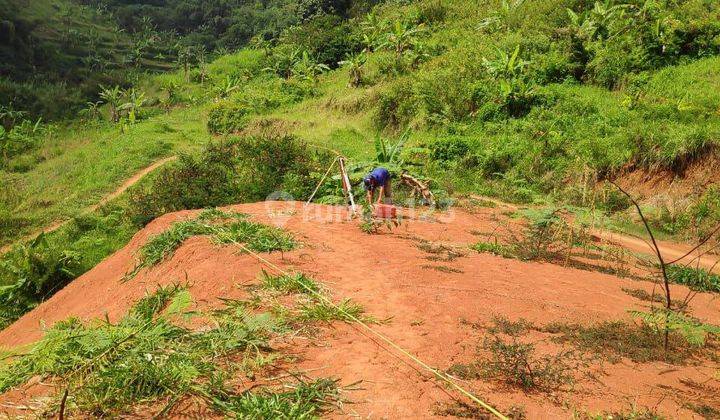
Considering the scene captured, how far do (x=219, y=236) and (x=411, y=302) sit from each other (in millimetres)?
2971

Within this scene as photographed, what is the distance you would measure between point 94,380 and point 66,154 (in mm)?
25814

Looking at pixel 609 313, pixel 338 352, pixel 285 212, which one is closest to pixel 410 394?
pixel 338 352

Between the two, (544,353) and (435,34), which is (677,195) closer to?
(544,353)

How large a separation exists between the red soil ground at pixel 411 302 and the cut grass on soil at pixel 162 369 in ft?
0.68

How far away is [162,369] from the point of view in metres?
3.00

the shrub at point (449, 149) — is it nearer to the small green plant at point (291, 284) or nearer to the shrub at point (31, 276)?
the shrub at point (31, 276)

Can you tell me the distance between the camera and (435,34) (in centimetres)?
2352

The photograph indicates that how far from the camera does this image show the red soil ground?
3.10 metres

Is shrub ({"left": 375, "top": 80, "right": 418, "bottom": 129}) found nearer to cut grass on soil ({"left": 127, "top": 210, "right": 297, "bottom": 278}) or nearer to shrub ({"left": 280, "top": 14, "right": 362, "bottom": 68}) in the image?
shrub ({"left": 280, "top": 14, "right": 362, "bottom": 68})

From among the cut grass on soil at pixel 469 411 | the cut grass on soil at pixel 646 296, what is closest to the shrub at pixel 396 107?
the cut grass on soil at pixel 646 296

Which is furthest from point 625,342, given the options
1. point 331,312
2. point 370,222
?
point 370,222

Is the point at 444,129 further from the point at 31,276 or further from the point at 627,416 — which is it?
the point at 627,416

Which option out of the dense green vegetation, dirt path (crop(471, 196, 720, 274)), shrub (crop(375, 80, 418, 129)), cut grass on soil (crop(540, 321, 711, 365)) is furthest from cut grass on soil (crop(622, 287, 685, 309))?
shrub (crop(375, 80, 418, 129))

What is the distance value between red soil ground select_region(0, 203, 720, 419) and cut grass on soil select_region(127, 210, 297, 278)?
197 mm
